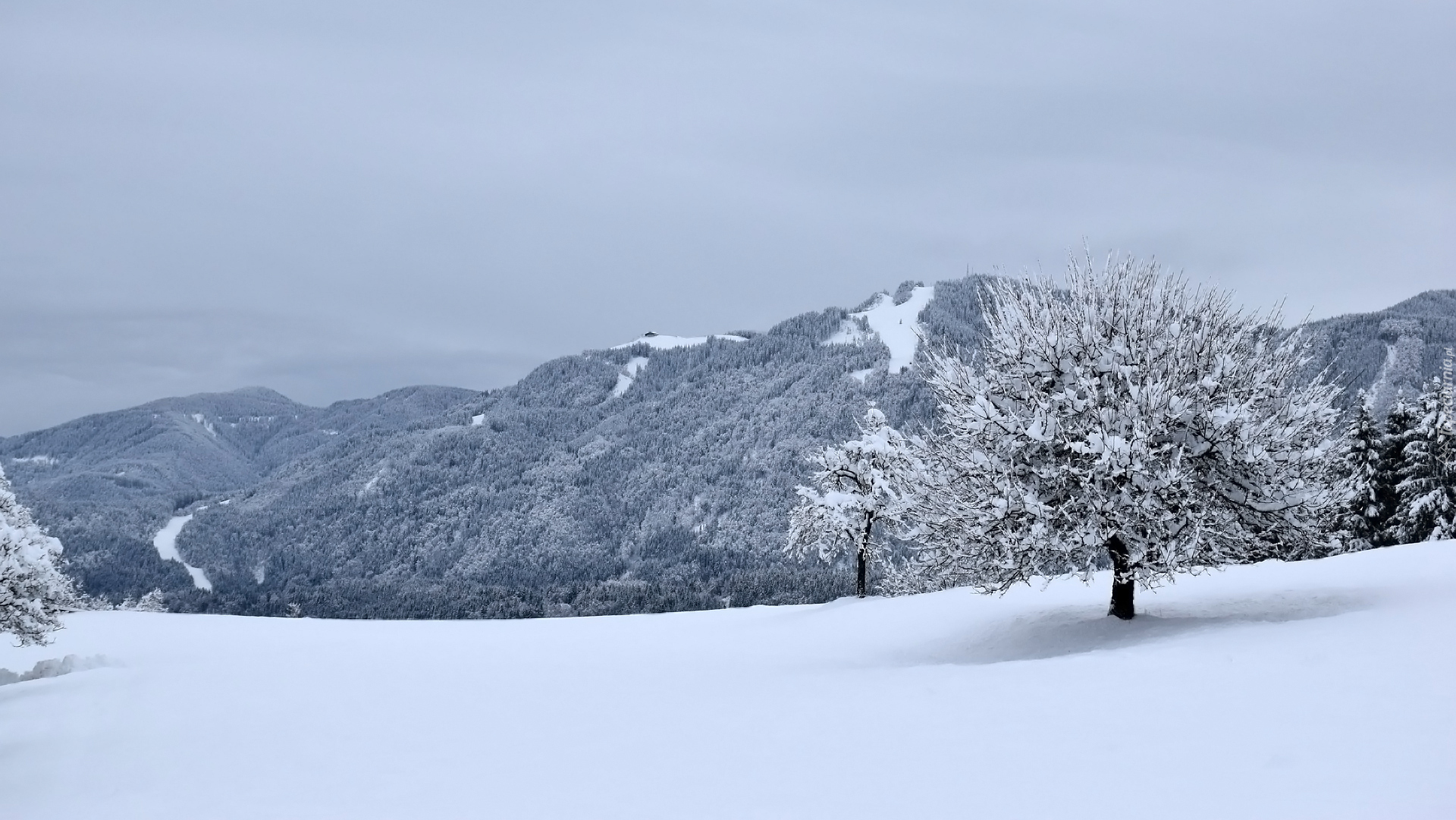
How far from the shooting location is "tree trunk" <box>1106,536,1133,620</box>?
17172 millimetres

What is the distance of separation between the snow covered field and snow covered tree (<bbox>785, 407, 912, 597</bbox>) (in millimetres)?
14828

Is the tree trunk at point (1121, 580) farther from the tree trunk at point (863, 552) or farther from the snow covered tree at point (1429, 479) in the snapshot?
the snow covered tree at point (1429, 479)

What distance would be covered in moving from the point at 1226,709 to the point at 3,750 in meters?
20.5

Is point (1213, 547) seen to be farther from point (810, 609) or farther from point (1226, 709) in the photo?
point (810, 609)

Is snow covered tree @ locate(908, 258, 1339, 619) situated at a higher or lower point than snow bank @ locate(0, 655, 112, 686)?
higher

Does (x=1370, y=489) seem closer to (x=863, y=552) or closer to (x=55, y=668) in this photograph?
(x=863, y=552)

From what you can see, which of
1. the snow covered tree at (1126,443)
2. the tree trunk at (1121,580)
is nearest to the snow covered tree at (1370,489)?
the snow covered tree at (1126,443)

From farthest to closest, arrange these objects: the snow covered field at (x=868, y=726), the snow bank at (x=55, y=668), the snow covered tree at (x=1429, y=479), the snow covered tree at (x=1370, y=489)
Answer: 1. the snow covered tree at (x=1370, y=489)
2. the snow covered tree at (x=1429, y=479)
3. the snow bank at (x=55, y=668)
4. the snow covered field at (x=868, y=726)

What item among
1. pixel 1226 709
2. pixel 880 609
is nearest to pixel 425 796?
pixel 1226 709

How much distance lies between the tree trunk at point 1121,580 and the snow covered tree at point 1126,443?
47 mm

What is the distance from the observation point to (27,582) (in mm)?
23078

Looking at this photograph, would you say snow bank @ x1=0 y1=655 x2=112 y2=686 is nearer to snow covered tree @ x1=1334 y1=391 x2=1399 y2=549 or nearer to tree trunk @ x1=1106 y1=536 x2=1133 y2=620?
tree trunk @ x1=1106 y1=536 x2=1133 y2=620

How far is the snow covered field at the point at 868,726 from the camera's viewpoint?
8062mm

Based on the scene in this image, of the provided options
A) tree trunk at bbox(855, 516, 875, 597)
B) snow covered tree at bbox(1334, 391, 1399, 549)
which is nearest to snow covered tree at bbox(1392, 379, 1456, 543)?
snow covered tree at bbox(1334, 391, 1399, 549)
